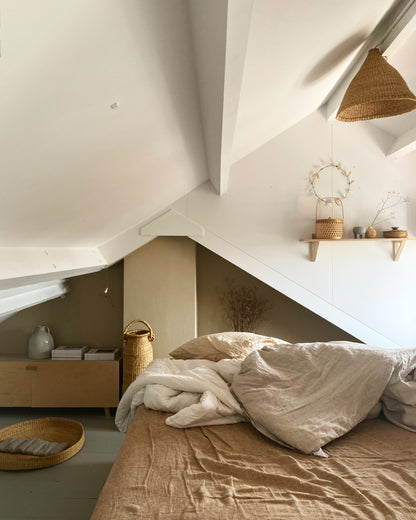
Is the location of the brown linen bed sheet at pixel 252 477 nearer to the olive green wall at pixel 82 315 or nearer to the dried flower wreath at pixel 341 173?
the dried flower wreath at pixel 341 173

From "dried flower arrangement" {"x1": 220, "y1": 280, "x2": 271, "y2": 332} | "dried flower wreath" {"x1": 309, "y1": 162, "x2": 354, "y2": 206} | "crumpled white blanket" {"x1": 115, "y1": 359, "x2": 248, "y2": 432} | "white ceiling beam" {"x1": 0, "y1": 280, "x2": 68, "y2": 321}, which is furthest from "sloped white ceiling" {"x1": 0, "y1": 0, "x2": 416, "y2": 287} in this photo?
"dried flower arrangement" {"x1": 220, "y1": 280, "x2": 271, "y2": 332}

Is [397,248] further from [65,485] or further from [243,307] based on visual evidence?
[65,485]

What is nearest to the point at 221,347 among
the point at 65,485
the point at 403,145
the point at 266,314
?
the point at 65,485

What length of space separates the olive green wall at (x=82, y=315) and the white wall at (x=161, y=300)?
1.12 feet

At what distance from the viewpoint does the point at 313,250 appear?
3295 mm

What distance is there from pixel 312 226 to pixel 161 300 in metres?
1.42

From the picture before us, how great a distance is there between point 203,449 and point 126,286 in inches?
87.2

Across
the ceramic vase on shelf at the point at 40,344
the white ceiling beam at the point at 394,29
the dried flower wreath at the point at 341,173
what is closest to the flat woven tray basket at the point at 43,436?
the ceramic vase on shelf at the point at 40,344

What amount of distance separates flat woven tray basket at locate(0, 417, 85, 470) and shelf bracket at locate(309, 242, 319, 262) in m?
2.16

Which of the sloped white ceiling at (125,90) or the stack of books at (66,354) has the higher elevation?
the sloped white ceiling at (125,90)

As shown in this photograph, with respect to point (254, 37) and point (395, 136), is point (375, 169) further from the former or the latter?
point (254, 37)

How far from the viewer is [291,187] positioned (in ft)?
11.0

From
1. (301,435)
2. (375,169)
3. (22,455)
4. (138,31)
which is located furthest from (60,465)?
(375,169)

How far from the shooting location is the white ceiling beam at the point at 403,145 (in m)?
2.98
